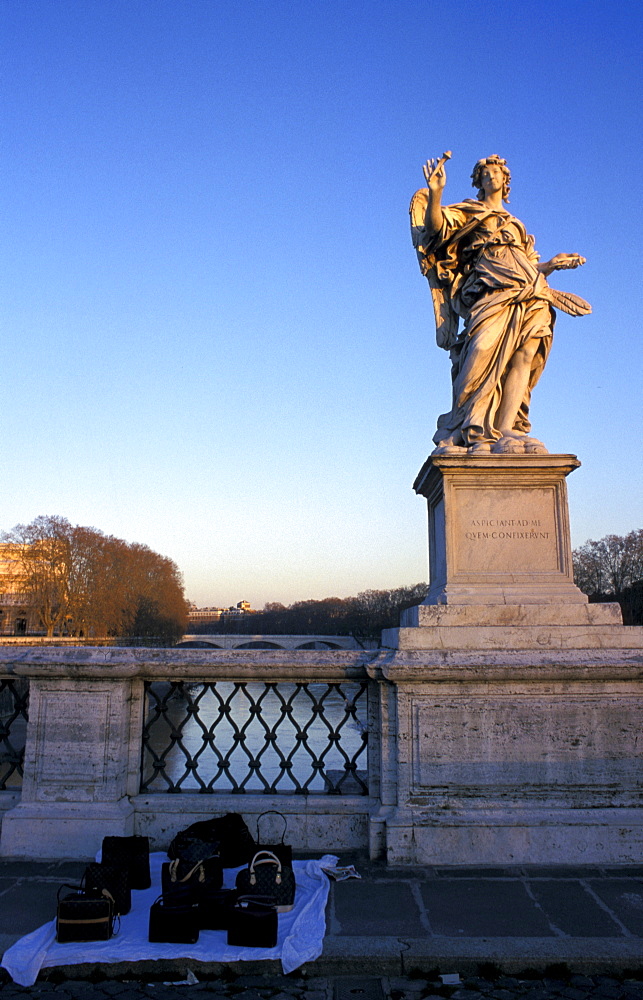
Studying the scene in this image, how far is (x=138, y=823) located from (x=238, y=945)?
1.51 metres

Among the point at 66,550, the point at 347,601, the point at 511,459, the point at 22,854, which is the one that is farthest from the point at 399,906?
the point at 347,601

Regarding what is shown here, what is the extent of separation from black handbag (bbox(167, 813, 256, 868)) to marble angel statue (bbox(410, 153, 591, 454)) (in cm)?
275

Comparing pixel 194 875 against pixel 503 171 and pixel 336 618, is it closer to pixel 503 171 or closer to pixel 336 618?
pixel 503 171

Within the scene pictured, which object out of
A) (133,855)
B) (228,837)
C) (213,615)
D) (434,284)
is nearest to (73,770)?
(133,855)

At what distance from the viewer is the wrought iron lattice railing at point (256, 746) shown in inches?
186

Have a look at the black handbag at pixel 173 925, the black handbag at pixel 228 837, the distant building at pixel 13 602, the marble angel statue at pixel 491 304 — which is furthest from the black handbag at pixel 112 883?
the distant building at pixel 13 602

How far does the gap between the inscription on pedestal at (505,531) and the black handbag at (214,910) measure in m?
2.48

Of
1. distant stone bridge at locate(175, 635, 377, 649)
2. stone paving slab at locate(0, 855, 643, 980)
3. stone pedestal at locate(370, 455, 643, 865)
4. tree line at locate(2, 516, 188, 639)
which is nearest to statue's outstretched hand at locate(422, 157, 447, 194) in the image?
stone pedestal at locate(370, 455, 643, 865)

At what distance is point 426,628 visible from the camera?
4.60 meters

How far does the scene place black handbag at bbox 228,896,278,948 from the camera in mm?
3270

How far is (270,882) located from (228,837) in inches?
27.1

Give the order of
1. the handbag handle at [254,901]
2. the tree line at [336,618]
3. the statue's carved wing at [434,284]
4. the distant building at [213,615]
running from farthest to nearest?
the distant building at [213,615]
the tree line at [336,618]
the statue's carved wing at [434,284]
the handbag handle at [254,901]

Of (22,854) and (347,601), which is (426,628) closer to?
(22,854)

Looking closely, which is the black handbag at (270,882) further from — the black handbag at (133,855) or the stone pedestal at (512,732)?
the stone pedestal at (512,732)
